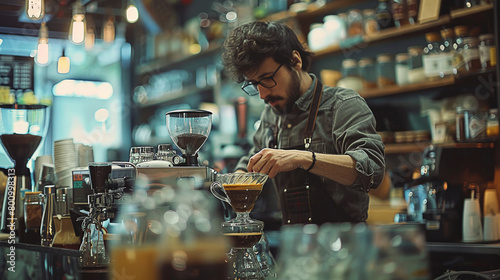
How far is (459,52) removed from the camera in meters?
3.61

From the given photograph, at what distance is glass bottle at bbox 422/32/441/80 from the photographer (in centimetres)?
373

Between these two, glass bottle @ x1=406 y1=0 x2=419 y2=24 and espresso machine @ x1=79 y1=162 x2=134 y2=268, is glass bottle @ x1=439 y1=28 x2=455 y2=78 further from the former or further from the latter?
espresso machine @ x1=79 y1=162 x2=134 y2=268

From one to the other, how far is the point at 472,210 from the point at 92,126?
17.3 feet

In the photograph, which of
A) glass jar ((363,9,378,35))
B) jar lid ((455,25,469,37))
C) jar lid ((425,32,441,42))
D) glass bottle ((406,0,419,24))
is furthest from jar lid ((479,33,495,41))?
glass jar ((363,9,378,35))

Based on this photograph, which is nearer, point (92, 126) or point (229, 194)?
point (229, 194)

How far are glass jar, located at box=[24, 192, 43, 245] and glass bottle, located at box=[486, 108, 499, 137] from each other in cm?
254

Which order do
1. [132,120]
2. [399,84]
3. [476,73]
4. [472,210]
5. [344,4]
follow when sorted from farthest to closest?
[132,120] < [344,4] < [399,84] < [476,73] < [472,210]

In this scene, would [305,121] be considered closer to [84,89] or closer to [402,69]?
[402,69]

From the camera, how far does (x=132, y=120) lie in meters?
6.80

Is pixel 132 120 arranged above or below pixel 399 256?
above

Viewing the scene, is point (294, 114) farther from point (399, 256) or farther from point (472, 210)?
point (399, 256)

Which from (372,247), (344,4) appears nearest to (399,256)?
(372,247)

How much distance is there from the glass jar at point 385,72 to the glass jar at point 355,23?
26cm

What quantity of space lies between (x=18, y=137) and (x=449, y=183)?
7.80 ft
